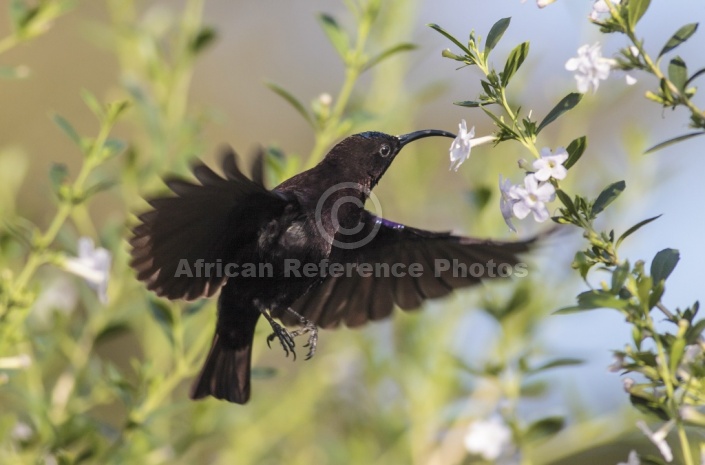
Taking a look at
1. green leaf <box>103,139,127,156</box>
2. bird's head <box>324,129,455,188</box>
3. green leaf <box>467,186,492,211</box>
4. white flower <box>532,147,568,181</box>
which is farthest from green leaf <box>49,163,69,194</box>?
white flower <box>532,147,568,181</box>

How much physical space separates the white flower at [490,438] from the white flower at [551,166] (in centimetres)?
114

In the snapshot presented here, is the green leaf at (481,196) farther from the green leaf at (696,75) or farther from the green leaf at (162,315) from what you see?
the green leaf at (696,75)

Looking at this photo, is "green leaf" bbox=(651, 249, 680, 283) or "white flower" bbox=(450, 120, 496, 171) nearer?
"green leaf" bbox=(651, 249, 680, 283)

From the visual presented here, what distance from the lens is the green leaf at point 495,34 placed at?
4.88ft

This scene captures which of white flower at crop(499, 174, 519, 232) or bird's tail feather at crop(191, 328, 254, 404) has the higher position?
white flower at crop(499, 174, 519, 232)

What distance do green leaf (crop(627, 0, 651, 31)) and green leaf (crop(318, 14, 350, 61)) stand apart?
109 centimetres

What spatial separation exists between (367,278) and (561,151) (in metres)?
1.39

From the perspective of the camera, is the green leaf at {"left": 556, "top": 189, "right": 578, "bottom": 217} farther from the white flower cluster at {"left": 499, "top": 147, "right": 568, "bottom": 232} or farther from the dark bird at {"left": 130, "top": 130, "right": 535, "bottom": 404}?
the dark bird at {"left": 130, "top": 130, "right": 535, "bottom": 404}

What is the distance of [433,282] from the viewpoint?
2.58 m

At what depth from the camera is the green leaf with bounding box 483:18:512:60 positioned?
4.88 ft

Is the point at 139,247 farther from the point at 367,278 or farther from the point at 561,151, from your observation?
the point at 561,151

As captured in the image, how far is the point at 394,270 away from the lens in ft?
8.78

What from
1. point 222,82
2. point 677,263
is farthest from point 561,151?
point 222,82

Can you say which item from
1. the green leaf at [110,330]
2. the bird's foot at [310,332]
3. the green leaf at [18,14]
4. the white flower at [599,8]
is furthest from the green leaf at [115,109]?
the white flower at [599,8]
